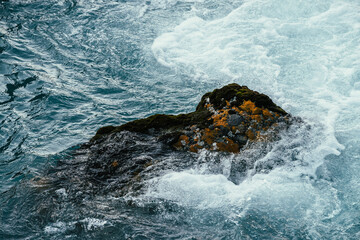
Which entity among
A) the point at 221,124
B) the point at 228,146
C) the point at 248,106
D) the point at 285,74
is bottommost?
the point at 285,74

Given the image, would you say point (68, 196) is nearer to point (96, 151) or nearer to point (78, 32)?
point (96, 151)

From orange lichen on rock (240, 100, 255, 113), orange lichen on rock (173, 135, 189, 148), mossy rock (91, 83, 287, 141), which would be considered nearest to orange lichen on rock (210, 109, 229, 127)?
mossy rock (91, 83, 287, 141)

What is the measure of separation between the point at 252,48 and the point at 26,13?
8667 mm

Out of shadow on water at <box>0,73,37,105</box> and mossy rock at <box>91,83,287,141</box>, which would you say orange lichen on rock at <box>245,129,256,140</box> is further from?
shadow on water at <box>0,73,37,105</box>

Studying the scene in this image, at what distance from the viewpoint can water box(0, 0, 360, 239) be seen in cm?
535

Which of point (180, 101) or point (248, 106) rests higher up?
point (248, 106)

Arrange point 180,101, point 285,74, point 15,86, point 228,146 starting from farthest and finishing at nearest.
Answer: point 285,74, point 15,86, point 180,101, point 228,146

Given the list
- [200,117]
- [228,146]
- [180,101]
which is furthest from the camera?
[180,101]

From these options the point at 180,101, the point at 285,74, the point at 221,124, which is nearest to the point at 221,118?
the point at 221,124

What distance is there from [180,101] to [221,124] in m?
2.77

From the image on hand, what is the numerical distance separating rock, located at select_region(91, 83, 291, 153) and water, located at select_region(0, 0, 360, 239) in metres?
0.29

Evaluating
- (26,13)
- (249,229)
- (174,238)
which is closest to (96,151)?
(174,238)

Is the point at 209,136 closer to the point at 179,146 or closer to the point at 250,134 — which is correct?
the point at 179,146

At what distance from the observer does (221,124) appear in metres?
6.54
